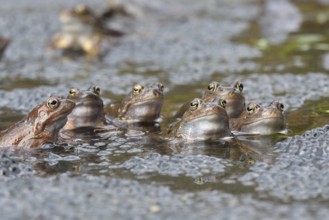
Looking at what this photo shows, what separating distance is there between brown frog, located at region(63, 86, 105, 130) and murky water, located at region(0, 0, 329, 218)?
0.96 ft

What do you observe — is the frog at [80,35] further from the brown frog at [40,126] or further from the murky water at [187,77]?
the brown frog at [40,126]

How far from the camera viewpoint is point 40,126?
615cm

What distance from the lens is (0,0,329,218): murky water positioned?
5.64m

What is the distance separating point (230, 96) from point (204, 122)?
574 mm

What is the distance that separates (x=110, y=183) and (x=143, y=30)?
8.09 meters

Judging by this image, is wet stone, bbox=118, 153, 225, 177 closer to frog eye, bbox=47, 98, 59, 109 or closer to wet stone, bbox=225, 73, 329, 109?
frog eye, bbox=47, 98, 59, 109

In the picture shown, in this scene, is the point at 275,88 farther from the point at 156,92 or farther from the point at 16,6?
the point at 16,6

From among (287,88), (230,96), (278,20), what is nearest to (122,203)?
(230,96)

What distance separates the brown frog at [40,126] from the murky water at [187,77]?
0.12 meters

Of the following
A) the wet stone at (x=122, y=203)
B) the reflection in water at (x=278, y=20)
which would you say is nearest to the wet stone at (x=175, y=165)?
the wet stone at (x=122, y=203)

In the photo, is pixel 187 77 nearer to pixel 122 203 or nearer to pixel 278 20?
pixel 278 20

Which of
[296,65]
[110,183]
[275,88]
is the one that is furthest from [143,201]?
[296,65]

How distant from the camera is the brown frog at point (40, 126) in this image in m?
6.14

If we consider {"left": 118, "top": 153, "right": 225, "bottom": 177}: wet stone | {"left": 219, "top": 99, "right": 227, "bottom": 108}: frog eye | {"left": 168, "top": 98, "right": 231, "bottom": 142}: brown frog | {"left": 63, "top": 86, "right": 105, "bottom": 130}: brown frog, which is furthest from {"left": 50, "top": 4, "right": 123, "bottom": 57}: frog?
{"left": 118, "top": 153, "right": 225, "bottom": 177}: wet stone
